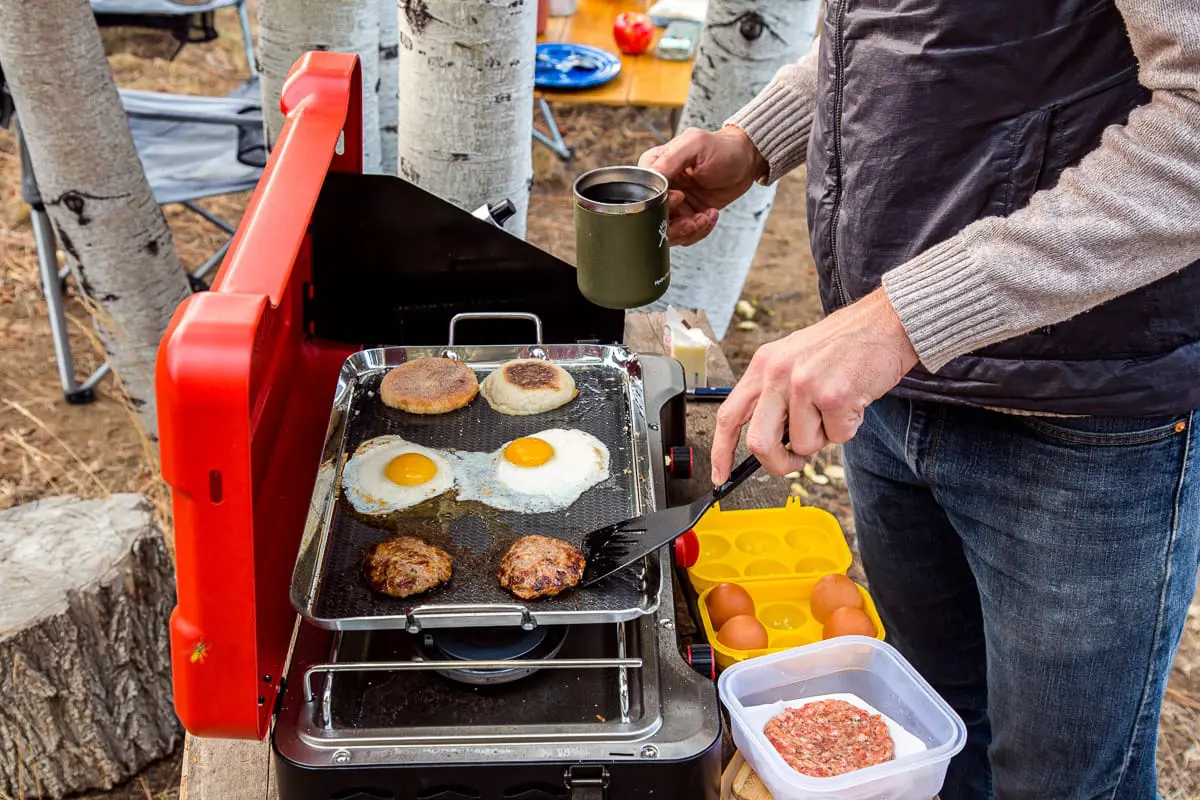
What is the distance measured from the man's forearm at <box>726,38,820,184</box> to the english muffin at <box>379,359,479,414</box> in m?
0.80

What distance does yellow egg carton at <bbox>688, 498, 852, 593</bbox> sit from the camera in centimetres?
207

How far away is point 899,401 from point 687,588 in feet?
1.82

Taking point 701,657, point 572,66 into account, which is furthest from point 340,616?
point 572,66

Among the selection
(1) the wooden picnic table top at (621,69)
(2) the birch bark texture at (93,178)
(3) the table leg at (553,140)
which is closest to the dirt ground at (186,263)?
(3) the table leg at (553,140)

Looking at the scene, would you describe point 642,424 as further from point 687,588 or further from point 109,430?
point 109,430

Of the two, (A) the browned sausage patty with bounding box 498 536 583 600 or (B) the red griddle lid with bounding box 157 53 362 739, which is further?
(A) the browned sausage patty with bounding box 498 536 583 600

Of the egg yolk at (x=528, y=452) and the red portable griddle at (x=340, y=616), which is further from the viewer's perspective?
the egg yolk at (x=528, y=452)

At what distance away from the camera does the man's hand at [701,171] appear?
2.16 meters

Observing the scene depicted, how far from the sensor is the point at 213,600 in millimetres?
1290

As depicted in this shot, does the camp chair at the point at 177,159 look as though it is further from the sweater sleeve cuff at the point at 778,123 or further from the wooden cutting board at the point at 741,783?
the wooden cutting board at the point at 741,783

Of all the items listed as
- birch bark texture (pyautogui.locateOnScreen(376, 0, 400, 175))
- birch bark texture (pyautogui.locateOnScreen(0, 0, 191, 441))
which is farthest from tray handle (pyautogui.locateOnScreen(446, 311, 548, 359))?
birch bark texture (pyautogui.locateOnScreen(376, 0, 400, 175))

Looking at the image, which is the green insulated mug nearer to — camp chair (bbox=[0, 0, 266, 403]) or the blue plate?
camp chair (bbox=[0, 0, 266, 403])

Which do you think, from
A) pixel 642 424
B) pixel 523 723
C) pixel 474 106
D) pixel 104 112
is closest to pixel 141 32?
pixel 104 112

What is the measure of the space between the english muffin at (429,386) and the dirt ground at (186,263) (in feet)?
5.82
